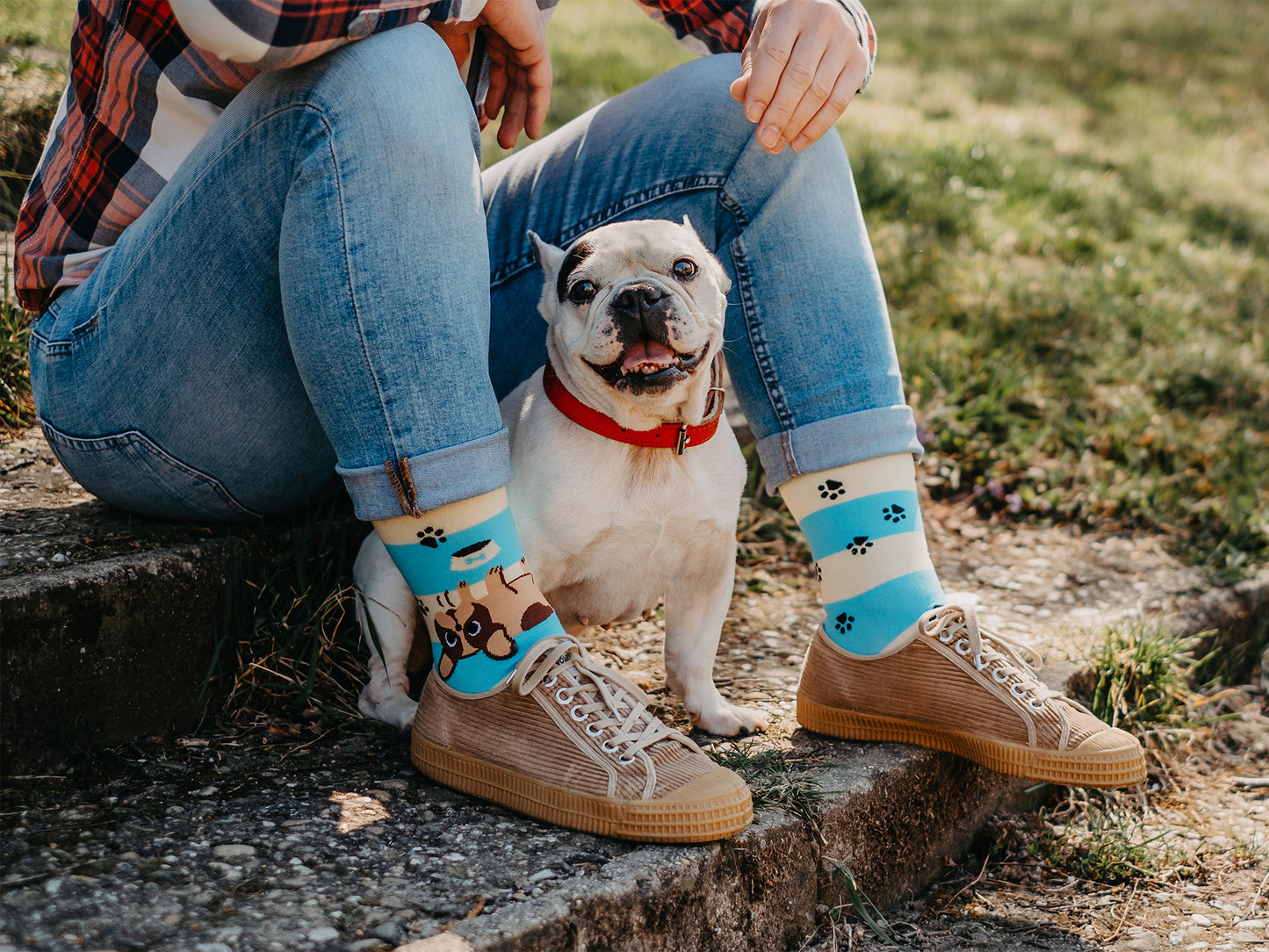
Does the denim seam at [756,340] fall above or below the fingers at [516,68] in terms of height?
below

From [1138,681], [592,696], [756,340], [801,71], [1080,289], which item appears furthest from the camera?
[1080,289]

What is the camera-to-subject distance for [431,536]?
156 cm

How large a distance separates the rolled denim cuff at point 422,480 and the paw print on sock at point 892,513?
0.71m

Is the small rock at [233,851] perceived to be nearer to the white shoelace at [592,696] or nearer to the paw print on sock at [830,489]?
the white shoelace at [592,696]

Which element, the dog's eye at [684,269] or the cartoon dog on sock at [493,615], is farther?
the dog's eye at [684,269]

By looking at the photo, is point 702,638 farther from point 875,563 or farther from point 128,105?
point 128,105

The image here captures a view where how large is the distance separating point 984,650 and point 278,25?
141cm

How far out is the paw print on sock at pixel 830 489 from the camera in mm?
1888

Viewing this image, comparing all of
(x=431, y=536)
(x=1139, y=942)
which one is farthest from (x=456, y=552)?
(x=1139, y=942)

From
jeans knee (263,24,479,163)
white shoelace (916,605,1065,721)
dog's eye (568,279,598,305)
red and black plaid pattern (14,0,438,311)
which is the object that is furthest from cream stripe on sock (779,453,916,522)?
red and black plaid pattern (14,0,438,311)

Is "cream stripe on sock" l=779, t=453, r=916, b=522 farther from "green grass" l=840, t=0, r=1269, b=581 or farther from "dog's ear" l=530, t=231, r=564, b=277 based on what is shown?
"green grass" l=840, t=0, r=1269, b=581

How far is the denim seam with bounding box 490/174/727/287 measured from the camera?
1.98 metres

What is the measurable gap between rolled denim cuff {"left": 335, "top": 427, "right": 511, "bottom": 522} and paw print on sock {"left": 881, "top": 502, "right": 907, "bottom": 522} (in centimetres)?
71

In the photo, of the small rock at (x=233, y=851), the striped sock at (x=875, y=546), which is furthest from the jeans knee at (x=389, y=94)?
the small rock at (x=233, y=851)
